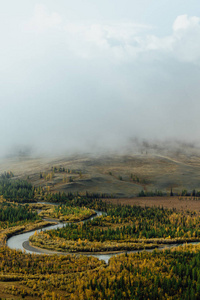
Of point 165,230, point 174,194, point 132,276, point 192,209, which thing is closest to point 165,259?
point 132,276

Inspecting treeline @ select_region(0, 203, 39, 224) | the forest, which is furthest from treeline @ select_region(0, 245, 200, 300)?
treeline @ select_region(0, 203, 39, 224)

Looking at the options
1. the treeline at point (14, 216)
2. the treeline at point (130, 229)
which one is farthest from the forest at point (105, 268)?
the treeline at point (14, 216)

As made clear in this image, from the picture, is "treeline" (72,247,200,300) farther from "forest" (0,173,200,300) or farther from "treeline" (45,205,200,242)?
"treeline" (45,205,200,242)

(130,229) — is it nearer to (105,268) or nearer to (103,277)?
(105,268)

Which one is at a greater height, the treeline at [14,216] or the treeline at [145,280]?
the treeline at [145,280]

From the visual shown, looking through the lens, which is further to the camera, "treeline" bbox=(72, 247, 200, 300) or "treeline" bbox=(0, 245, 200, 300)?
"treeline" bbox=(0, 245, 200, 300)

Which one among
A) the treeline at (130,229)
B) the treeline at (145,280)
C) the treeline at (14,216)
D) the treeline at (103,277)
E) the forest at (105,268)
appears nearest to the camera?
the treeline at (145,280)

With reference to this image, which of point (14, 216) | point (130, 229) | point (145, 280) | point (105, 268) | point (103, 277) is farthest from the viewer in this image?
point (14, 216)

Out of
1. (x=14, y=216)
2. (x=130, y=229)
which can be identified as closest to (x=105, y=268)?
(x=130, y=229)

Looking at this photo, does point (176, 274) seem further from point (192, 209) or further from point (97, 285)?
point (192, 209)

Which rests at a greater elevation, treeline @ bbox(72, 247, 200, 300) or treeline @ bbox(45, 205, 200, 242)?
treeline @ bbox(72, 247, 200, 300)

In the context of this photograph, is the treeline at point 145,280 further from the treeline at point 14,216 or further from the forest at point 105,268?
Answer: the treeline at point 14,216

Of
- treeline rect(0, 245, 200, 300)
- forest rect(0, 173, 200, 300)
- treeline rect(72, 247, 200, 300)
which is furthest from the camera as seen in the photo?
forest rect(0, 173, 200, 300)
